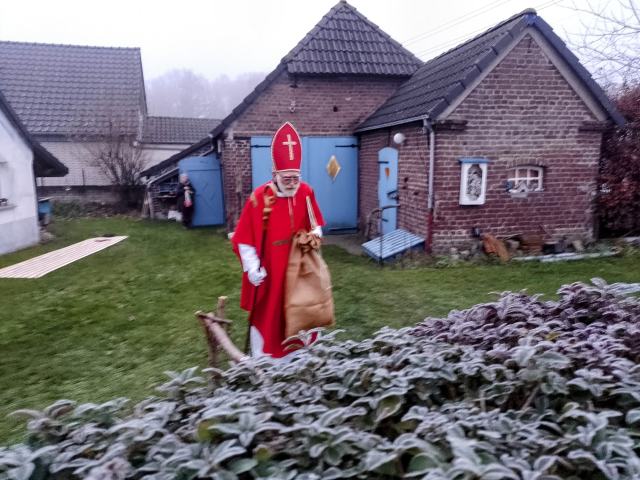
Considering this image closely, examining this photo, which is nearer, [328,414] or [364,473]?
[364,473]

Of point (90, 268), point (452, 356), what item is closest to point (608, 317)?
point (452, 356)

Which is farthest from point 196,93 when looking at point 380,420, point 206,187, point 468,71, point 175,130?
point 380,420

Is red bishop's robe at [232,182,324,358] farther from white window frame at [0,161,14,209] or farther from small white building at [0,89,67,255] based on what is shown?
white window frame at [0,161,14,209]

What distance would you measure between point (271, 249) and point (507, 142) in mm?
6154

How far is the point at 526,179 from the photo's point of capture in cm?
866

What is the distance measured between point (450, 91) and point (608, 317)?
6.10 metres

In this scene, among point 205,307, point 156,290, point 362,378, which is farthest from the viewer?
point 156,290

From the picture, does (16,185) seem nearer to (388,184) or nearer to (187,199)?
(187,199)

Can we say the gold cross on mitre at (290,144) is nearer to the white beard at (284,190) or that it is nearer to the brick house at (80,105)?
the white beard at (284,190)

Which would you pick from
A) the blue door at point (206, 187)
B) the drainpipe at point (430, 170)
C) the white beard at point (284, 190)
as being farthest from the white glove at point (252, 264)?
the blue door at point (206, 187)

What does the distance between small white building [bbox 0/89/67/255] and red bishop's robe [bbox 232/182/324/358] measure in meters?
8.14

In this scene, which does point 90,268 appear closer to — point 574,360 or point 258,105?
point 258,105

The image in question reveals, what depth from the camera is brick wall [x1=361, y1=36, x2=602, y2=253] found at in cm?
817

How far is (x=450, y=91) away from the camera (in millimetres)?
7867
